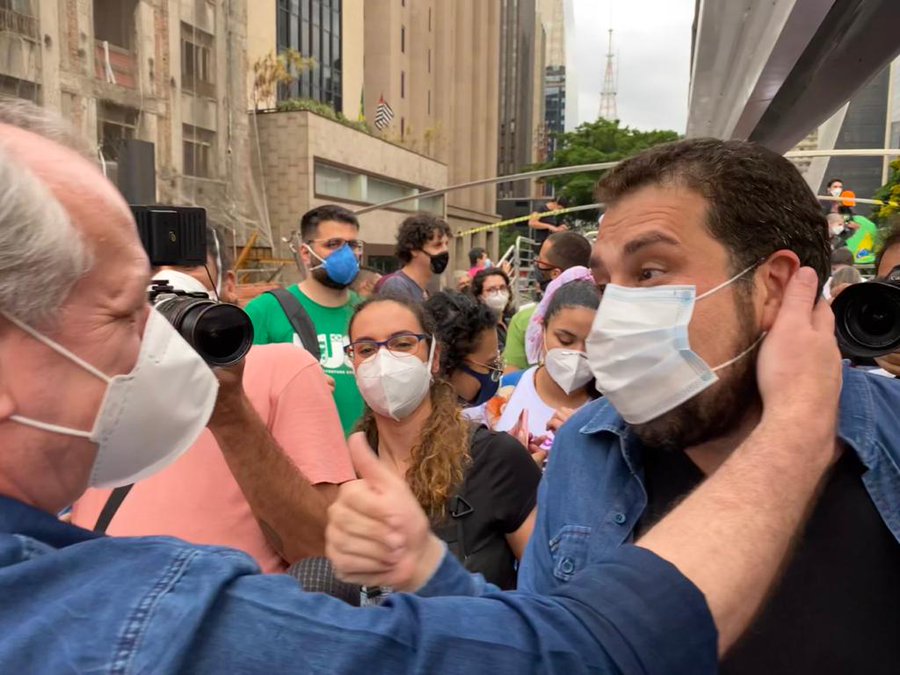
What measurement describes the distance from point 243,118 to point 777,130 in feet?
73.9

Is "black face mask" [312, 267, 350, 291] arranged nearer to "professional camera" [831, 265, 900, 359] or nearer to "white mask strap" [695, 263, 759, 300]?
"white mask strap" [695, 263, 759, 300]

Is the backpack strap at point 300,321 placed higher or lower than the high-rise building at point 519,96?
lower

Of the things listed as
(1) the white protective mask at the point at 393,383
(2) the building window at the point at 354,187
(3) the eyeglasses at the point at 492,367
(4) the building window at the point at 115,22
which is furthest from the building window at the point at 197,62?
(1) the white protective mask at the point at 393,383

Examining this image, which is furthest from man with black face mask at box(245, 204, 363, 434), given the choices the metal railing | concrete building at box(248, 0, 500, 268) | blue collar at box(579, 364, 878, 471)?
concrete building at box(248, 0, 500, 268)

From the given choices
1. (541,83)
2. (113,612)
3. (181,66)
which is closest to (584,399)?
(113,612)

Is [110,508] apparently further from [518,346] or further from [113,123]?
[113,123]

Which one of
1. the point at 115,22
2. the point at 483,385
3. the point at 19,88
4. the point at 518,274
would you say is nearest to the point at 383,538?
the point at 483,385

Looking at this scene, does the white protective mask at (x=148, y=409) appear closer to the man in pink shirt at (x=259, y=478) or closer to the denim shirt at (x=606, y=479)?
the man in pink shirt at (x=259, y=478)

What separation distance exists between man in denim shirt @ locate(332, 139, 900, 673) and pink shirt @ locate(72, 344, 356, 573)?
2.40 feet

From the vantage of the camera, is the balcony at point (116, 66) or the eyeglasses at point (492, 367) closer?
the eyeglasses at point (492, 367)

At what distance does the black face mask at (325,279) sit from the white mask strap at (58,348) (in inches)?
140

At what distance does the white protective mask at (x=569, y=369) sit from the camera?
3.49 metres

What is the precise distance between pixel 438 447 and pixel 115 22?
2105 centimetres

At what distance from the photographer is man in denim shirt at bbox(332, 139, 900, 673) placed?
145 cm
